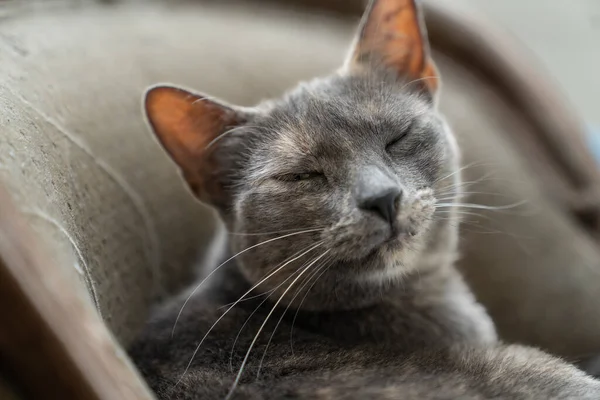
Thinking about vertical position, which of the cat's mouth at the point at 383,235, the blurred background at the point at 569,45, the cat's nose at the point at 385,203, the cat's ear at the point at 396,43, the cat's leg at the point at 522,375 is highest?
the blurred background at the point at 569,45

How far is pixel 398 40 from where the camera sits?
1.27 m

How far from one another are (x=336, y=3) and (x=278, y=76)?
0.53 meters

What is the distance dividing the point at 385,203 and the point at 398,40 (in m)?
0.47

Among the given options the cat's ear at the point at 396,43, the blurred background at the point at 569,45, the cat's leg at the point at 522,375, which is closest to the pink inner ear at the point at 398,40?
the cat's ear at the point at 396,43

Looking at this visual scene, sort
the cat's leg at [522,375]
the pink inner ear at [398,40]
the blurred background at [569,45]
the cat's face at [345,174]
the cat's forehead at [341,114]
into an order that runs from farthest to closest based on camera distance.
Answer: the blurred background at [569,45], the pink inner ear at [398,40], the cat's forehead at [341,114], the cat's face at [345,174], the cat's leg at [522,375]

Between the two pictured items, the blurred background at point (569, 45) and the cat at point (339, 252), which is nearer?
the cat at point (339, 252)

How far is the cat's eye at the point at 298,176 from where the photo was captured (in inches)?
43.0

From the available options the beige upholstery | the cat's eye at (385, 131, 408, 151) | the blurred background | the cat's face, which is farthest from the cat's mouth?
the blurred background

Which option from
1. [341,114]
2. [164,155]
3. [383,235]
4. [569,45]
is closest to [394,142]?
[341,114]

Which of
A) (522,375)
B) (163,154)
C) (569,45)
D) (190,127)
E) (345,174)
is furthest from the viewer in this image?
(569,45)

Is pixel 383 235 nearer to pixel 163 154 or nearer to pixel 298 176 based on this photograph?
pixel 298 176

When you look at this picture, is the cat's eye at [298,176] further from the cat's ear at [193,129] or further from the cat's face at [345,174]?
the cat's ear at [193,129]

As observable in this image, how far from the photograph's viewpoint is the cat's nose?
959 mm

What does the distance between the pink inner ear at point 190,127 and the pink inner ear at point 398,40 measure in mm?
335
